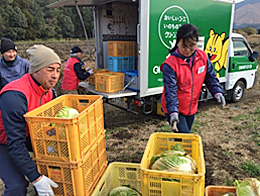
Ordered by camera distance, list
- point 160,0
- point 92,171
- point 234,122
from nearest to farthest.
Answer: point 92,171 → point 160,0 → point 234,122

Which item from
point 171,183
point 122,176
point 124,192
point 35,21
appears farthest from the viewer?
point 35,21

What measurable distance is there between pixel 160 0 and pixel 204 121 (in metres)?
3.27

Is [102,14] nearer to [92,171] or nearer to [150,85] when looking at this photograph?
[150,85]

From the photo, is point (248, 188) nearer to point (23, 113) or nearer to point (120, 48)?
point (23, 113)

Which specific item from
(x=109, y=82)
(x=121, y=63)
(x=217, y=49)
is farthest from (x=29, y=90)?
(x=217, y=49)

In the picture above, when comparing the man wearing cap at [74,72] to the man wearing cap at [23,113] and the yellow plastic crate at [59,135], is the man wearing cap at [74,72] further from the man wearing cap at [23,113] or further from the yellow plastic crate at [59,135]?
the yellow plastic crate at [59,135]

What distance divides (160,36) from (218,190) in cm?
359

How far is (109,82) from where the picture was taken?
4875 millimetres

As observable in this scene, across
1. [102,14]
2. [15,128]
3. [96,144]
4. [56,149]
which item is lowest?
[96,144]

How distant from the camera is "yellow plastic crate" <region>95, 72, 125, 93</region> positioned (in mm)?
4898

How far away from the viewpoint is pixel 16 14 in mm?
23922

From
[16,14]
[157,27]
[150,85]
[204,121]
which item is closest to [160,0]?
[157,27]

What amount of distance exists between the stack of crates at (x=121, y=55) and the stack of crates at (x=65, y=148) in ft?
11.7

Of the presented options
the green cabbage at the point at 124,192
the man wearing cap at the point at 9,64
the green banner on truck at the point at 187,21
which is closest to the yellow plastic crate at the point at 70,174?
the green cabbage at the point at 124,192
